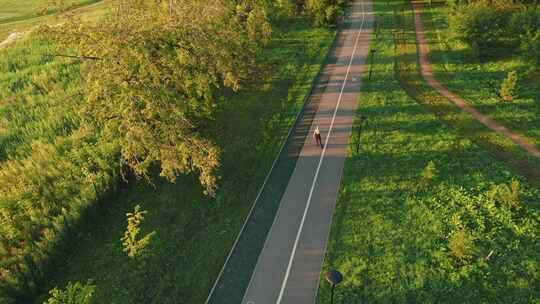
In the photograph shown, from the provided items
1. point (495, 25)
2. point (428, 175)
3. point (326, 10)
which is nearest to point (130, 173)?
point (428, 175)

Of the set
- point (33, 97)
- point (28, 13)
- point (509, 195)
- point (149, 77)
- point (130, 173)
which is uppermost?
point (28, 13)

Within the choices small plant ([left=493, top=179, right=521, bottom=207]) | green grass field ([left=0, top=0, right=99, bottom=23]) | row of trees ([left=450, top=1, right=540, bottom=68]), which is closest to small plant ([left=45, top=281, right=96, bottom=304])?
small plant ([left=493, top=179, right=521, bottom=207])

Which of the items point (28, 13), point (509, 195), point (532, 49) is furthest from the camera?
point (28, 13)

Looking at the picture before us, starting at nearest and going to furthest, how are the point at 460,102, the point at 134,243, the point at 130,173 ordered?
1. the point at 134,243
2. the point at 130,173
3. the point at 460,102

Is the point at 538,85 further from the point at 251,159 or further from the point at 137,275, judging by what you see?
the point at 137,275

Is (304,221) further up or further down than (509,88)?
further down

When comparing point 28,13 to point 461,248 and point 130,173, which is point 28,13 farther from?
point 461,248
